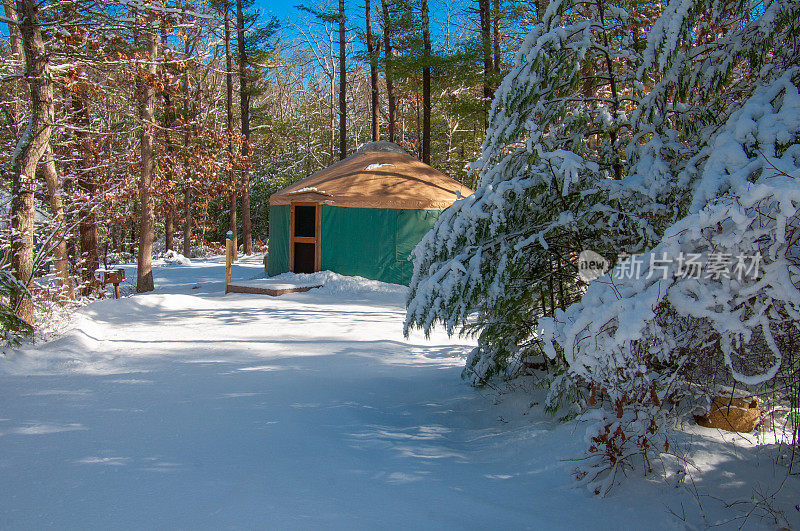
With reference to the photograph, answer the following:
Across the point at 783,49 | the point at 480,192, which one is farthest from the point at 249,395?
the point at 783,49

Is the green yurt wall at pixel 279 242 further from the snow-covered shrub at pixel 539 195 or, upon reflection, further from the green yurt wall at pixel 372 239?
the snow-covered shrub at pixel 539 195

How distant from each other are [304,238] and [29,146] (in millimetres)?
6187

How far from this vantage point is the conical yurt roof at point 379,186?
35.3 ft

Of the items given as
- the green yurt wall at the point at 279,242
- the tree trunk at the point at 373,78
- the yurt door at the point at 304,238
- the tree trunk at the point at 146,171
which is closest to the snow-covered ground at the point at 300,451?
the tree trunk at the point at 146,171

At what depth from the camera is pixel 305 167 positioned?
2748 centimetres

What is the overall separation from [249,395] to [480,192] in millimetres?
2310

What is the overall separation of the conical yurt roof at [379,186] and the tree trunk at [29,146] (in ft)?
18.9

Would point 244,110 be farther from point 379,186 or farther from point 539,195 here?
point 539,195

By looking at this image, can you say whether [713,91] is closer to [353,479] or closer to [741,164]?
[741,164]

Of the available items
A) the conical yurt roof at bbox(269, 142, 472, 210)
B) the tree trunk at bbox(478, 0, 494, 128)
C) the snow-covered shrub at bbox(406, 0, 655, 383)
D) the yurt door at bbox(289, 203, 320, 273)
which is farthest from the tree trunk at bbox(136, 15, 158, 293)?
the snow-covered shrub at bbox(406, 0, 655, 383)

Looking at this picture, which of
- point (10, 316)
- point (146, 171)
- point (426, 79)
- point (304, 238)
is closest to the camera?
point (10, 316)

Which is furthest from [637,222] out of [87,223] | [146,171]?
[146,171]

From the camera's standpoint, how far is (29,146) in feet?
18.2

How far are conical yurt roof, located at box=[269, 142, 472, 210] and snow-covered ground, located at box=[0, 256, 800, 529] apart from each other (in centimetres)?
583
